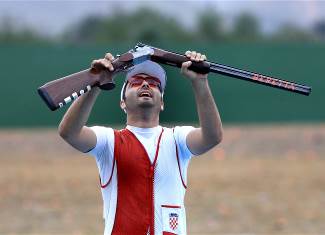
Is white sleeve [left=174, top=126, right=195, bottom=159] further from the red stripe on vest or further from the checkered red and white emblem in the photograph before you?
the checkered red and white emblem

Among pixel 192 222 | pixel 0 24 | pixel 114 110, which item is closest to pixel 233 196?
pixel 192 222

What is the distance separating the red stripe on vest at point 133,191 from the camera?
523cm

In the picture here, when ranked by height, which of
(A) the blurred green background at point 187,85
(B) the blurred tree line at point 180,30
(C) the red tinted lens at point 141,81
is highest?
(B) the blurred tree line at point 180,30

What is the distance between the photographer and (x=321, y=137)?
25.4 metres

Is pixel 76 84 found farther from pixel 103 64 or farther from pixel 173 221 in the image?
pixel 173 221

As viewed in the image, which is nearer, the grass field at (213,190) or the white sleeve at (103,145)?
the white sleeve at (103,145)

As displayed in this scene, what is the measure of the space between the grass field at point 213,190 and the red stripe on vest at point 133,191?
5.94 meters

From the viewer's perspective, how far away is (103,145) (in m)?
5.31

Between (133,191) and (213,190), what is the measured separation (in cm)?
971

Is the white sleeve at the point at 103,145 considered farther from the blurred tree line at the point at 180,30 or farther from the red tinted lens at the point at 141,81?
the blurred tree line at the point at 180,30

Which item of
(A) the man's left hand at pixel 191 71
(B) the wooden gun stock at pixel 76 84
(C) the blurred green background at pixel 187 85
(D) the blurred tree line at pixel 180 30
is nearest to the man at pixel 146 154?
(A) the man's left hand at pixel 191 71

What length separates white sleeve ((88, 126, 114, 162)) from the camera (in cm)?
529

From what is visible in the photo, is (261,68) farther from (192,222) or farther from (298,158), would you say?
(192,222)

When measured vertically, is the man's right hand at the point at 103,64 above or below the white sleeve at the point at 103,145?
above
